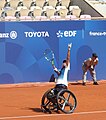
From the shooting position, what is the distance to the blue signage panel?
2186cm

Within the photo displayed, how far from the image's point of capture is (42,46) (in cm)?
2264

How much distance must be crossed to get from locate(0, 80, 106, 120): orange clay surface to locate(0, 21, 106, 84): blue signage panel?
24.3 inches

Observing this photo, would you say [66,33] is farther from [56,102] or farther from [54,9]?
[56,102]

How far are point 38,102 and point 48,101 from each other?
2.26m

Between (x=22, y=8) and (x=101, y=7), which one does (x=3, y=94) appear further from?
(x=101, y=7)

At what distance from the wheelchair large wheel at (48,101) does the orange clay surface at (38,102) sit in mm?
226

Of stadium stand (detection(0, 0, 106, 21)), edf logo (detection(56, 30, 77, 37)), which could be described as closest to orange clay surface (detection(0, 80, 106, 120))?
edf logo (detection(56, 30, 77, 37))

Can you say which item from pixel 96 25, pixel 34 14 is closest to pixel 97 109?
pixel 96 25

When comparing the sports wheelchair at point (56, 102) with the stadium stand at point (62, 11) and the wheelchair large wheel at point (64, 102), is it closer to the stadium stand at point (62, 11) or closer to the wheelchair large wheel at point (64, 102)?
the wheelchair large wheel at point (64, 102)

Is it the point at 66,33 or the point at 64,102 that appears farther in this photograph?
the point at 66,33

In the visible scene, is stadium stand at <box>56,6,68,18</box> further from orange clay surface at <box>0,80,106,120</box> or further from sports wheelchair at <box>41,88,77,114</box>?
sports wheelchair at <box>41,88,77,114</box>

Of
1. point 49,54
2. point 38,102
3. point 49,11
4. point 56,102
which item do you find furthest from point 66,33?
point 56,102

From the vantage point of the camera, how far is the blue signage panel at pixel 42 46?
21.9m

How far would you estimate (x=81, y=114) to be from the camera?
14.0 meters
